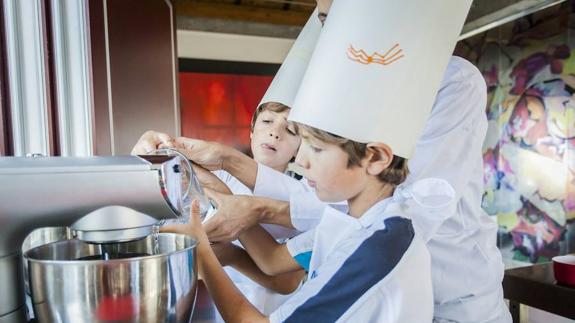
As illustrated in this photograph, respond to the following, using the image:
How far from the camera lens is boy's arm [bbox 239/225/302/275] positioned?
1.02 m

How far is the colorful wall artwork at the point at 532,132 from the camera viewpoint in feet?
11.4

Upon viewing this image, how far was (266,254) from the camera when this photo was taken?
1.02 m

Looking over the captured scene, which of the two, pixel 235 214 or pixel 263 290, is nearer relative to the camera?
pixel 235 214

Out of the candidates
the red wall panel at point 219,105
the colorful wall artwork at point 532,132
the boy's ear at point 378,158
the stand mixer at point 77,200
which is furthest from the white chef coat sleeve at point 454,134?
the red wall panel at point 219,105

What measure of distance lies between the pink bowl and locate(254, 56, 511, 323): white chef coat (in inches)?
26.9

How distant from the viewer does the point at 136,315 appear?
16.3 inches

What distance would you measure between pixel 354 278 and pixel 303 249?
360 millimetres

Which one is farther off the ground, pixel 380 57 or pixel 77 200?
pixel 380 57

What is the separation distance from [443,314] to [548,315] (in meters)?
1.39

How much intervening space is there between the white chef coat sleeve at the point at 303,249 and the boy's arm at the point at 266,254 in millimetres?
12

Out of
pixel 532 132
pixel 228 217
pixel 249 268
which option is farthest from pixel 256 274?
pixel 532 132

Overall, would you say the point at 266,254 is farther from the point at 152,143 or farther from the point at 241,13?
the point at 241,13

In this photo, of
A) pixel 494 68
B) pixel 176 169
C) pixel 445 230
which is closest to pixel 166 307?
pixel 176 169

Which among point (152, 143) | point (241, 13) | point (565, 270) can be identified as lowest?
point (565, 270)
